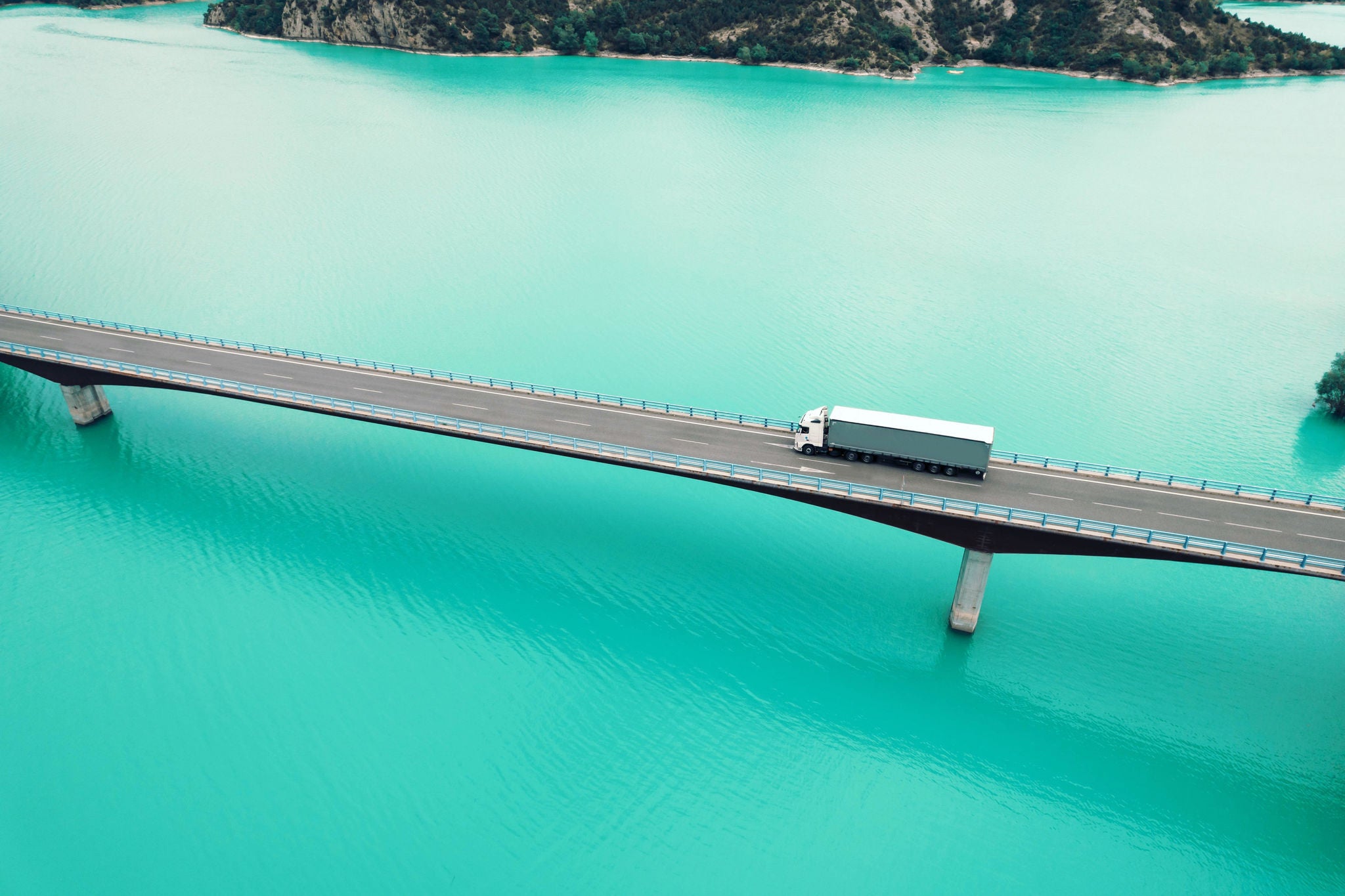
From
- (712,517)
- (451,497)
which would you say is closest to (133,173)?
(451,497)

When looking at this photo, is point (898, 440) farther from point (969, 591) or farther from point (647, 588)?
point (647, 588)

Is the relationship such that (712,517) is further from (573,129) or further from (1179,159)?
(1179,159)

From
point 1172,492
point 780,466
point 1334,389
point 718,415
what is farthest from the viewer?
point 1334,389

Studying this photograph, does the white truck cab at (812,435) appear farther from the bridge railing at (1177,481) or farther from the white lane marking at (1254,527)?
the white lane marking at (1254,527)

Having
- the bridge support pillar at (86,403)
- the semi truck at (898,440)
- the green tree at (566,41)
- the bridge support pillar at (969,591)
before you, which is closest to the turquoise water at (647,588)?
the bridge support pillar at (969,591)

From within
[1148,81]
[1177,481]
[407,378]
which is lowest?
[407,378]

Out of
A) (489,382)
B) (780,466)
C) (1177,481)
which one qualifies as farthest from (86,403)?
(1177,481)
